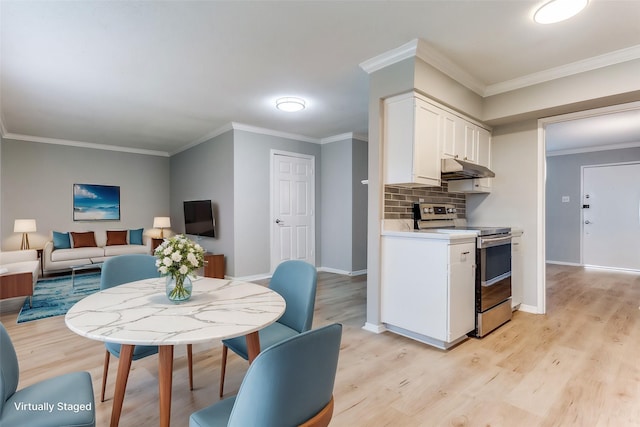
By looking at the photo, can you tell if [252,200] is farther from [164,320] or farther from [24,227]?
[164,320]

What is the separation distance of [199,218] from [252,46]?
381cm

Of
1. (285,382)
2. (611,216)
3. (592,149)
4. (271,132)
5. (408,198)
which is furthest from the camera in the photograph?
(592,149)

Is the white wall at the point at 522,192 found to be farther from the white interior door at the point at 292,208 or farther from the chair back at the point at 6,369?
the chair back at the point at 6,369

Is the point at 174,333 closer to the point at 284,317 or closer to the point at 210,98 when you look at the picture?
the point at 284,317

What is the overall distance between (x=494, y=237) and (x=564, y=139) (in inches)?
160

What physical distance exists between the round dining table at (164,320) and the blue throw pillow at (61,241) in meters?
5.31

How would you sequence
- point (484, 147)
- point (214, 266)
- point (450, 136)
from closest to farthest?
point (450, 136) → point (484, 147) → point (214, 266)

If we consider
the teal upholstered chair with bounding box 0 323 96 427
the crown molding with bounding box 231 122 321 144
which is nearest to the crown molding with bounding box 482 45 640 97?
the crown molding with bounding box 231 122 321 144

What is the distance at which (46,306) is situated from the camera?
12.8ft

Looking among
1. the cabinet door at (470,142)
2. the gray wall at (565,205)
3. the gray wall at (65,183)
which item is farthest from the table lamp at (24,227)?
the gray wall at (565,205)

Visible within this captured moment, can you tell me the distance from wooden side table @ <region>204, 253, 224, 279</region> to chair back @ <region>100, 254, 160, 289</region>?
8.94 feet

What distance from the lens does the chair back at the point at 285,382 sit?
82 cm

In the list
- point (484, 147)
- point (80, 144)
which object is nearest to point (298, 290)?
point (484, 147)

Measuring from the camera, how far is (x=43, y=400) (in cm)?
120
